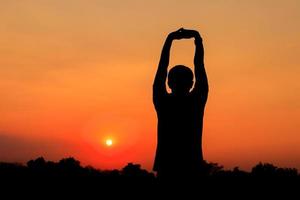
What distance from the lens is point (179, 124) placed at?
6211mm

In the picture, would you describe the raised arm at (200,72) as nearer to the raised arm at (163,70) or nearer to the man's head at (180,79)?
the man's head at (180,79)

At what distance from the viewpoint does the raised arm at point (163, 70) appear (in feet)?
21.0

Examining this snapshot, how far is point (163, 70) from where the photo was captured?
21.3 feet

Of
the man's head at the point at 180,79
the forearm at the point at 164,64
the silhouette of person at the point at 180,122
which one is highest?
the forearm at the point at 164,64

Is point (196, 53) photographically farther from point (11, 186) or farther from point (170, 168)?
point (11, 186)

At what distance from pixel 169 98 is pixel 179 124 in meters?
0.35

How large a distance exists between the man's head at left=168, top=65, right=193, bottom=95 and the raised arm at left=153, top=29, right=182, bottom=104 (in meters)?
0.10

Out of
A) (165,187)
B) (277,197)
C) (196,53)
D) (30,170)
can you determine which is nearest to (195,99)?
(196,53)

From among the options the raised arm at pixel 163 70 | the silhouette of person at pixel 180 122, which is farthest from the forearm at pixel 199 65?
the raised arm at pixel 163 70

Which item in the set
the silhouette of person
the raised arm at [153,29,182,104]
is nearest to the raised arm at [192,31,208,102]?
the silhouette of person

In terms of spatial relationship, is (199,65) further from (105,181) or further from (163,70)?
(105,181)

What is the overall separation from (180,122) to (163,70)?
72 centimetres

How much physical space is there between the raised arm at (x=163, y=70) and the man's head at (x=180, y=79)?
10 cm

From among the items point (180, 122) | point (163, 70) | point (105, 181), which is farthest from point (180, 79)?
point (105, 181)
